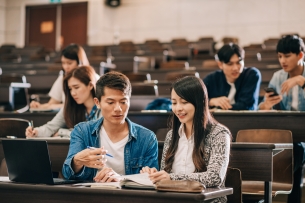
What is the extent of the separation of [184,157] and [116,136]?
341 mm

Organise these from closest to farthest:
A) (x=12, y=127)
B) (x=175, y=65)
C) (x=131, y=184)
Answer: (x=131, y=184) < (x=12, y=127) < (x=175, y=65)

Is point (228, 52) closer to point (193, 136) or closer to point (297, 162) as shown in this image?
point (297, 162)

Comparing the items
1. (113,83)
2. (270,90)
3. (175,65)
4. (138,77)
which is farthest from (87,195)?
(175,65)

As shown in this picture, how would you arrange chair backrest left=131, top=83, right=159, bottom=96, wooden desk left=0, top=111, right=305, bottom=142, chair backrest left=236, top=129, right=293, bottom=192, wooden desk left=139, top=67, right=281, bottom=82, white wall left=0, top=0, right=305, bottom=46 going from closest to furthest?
chair backrest left=236, top=129, right=293, bottom=192, wooden desk left=0, top=111, right=305, bottom=142, chair backrest left=131, top=83, right=159, bottom=96, wooden desk left=139, top=67, right=281, bottom=82, white wall left=0, top=0, right=305, bottom=46

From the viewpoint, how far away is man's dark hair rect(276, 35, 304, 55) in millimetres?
3713

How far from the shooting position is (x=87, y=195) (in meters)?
1.91

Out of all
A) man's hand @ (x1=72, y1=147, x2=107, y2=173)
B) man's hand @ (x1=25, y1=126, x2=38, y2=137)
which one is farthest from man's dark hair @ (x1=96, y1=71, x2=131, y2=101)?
man's hand @ (x1=25, y1=126, x2=38, y2=137)

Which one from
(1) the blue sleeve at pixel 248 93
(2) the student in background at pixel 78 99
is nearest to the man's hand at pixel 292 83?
(1) the blue sleeve at pixel 248 93

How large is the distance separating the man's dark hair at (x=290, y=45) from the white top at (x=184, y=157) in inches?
64.0

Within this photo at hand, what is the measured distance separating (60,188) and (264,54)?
6007 mm

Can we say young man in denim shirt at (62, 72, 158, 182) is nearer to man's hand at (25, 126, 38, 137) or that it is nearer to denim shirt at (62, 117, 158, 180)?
denim shirt at (62, 117, 158, 180)

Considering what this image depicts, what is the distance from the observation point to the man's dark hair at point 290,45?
146 inches

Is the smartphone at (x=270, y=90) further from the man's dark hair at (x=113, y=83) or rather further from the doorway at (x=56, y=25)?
the doorway at (x=56, y=25)

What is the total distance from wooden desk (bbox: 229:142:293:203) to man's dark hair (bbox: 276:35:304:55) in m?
1.23
